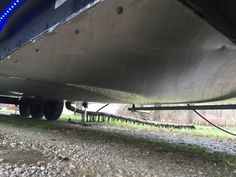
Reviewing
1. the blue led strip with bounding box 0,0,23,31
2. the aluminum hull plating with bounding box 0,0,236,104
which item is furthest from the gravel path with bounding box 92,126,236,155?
the blue led strip with bounding box 0,0,23,31

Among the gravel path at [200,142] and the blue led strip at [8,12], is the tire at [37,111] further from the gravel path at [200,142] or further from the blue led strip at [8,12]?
the blue led strip at [8,12]

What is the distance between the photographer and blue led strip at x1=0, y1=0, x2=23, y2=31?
2355 millimetres

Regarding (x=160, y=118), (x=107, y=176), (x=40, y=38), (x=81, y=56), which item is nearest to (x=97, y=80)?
(x=81, y=56)

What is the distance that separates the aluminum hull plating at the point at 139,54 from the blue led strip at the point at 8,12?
11.3 inches

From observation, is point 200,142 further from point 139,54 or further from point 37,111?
point 37,111

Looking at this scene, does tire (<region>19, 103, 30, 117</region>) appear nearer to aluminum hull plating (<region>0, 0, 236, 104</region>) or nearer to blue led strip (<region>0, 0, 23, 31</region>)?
aluminum hull plating (<region>0, 0, 236, 104</region>)

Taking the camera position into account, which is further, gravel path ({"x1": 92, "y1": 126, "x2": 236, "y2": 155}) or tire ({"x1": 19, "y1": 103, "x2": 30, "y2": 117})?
tire ({"x1": 19, "y1": 103, "x2": 30, "y2": 117})

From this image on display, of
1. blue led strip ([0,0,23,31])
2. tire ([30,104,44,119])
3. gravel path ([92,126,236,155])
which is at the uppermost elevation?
blue led strip ([0,0,23,31])

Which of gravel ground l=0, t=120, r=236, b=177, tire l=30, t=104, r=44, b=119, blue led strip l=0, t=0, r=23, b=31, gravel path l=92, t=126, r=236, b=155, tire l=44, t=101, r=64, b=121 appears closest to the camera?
gravel ground l=0, t=120, r=236, b=177

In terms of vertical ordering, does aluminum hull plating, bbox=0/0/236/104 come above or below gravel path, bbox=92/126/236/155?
above

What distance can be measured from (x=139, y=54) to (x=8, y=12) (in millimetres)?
1055

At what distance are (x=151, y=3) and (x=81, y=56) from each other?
28.9 inches

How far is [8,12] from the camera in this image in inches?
97.4

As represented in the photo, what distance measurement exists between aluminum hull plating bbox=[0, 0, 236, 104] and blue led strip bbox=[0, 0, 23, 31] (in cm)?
29
